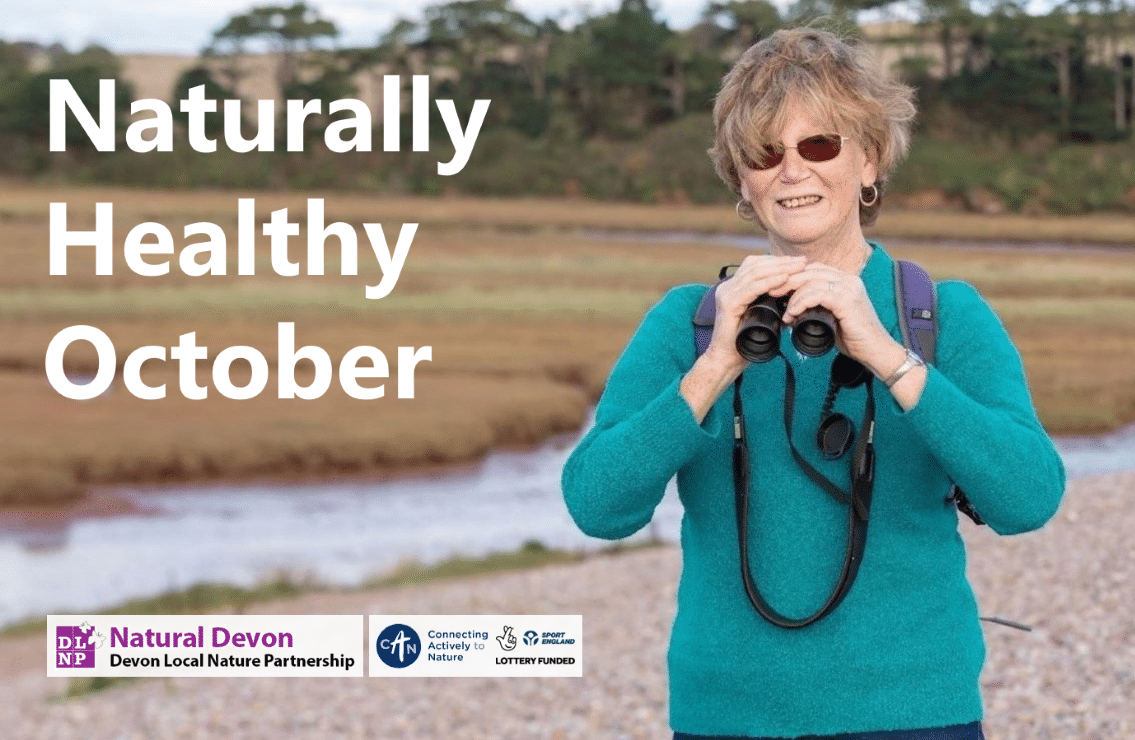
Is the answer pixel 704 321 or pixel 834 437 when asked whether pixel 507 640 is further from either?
pixel 834 437

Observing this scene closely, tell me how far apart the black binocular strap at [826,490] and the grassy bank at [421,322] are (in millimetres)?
20558

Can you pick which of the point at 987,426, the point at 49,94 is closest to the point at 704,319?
the point at 987,426

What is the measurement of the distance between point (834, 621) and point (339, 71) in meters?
35.6

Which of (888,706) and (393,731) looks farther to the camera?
(393,731)

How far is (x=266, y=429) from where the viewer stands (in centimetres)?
2358

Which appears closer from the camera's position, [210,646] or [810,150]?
[810,150]

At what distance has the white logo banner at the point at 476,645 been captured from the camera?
30.8ft

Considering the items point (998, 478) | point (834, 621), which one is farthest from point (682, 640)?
point (998, 478)

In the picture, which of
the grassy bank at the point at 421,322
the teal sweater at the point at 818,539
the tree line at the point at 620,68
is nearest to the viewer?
the teal sweater at the point at 818,539

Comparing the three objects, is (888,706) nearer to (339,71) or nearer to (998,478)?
(998,478)

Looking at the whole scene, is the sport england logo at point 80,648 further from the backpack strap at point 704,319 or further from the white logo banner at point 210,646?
the backpack strap at point 704,319

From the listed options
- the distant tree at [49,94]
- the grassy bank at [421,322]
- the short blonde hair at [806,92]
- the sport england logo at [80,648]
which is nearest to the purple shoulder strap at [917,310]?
the short blonde hair at [806,92]

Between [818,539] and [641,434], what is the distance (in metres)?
0.27

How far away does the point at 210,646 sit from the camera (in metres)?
11.0
